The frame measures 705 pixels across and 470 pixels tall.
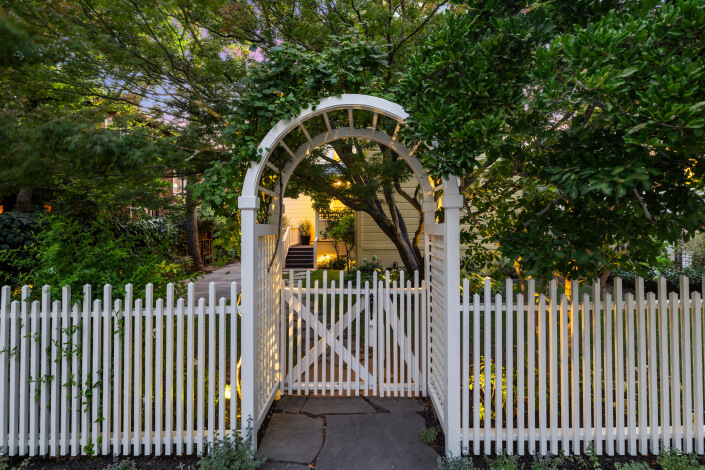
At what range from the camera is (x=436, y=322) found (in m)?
3.16

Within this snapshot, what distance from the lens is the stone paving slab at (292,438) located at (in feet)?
8.68

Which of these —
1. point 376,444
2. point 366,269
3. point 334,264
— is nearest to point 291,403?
point 376,444

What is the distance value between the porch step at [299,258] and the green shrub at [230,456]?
9363 millimetres

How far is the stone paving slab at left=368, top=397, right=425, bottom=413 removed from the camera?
10.8 ft

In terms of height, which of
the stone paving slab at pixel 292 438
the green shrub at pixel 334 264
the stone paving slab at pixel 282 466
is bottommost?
the stone paving slab at pixel 282 466

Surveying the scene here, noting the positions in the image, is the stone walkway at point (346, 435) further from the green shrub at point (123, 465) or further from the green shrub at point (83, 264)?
the green shrub at point (83, 264)

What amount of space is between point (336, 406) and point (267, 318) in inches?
46.2

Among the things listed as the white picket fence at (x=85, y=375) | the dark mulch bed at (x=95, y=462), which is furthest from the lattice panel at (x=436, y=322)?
the dark mulch bed at (x=95, y=462)

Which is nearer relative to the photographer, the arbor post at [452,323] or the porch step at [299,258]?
the arbor post at [452,323]

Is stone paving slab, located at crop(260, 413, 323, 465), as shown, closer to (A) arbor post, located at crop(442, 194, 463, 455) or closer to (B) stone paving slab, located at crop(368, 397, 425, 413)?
(B) stone paving slab, located at crop(368, 397, 425, 413)

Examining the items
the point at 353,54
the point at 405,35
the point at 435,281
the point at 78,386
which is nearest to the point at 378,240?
the point at 405,35

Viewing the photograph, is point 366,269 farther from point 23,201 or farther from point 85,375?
point 23,201

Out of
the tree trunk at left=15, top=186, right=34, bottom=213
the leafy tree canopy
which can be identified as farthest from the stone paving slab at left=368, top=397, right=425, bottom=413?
the tree trunk at left=15, top=186, right=34, bottom=213

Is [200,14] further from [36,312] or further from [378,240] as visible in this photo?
[378,240]
